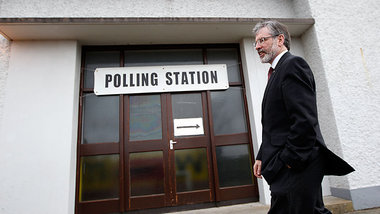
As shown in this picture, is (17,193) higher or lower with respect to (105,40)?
lower

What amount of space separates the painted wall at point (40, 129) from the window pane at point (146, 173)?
0.91 m

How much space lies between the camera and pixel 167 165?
11.3 ft

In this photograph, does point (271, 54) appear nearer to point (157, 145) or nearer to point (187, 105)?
point (187, 105)

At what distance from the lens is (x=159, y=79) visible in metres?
3.67

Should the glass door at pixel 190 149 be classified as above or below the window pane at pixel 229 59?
below

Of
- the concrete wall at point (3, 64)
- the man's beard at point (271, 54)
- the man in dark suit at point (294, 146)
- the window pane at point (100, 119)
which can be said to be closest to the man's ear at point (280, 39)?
the man's beard at point (271, 54)

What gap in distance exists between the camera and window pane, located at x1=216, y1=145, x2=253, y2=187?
3.51 metres

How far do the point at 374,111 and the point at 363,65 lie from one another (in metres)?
0.77

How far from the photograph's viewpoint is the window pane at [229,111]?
145 inches

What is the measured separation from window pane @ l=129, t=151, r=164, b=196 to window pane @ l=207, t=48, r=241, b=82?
1958 mm

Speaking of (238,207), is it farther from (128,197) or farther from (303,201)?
(303,201)

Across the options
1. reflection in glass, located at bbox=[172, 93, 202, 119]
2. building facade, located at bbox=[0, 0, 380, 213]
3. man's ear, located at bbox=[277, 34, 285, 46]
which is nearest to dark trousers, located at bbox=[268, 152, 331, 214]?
man's ear, located at bbox=[277, 34, 285, 46]

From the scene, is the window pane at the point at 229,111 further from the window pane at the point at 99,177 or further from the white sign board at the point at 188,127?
the window pane at the point at 99,177

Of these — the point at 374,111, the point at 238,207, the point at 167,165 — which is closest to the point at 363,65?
the point at 374,111
